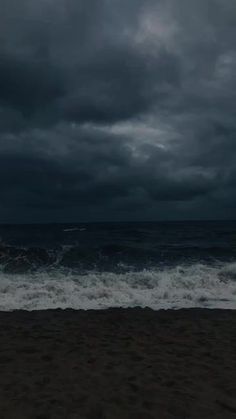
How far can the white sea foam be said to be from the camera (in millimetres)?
12367

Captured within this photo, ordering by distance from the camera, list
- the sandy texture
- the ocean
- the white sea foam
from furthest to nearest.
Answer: the ocean < the white sea foam < the sandy texture

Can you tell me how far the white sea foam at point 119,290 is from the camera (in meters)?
12.4

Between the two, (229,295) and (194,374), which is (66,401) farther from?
(229,295)

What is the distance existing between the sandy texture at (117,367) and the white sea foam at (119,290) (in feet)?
6.39

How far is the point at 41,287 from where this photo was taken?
13.7m

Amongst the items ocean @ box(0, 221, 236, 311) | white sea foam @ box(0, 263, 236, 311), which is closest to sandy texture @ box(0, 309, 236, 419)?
white sea foam @ box(0, 263, 236, 311)

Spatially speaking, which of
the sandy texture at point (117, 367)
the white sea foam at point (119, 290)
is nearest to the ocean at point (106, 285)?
the white sea foam at point (119, 290)

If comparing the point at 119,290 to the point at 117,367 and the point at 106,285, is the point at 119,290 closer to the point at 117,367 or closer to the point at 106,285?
the point at 106,285

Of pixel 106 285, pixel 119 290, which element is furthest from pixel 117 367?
pixel 106 285

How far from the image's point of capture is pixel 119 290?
45.8 ft

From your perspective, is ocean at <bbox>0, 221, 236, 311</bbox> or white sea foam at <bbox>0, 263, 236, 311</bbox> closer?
white sea foam at <bbox>0, 263, 236, 311</bbox>

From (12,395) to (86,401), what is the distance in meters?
0.93

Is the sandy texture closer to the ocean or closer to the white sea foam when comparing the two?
the white sea foam

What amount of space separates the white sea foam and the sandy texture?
195 centimetres
